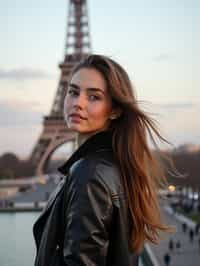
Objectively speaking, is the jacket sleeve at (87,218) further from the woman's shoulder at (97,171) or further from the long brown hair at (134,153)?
the long brown hair at (134,153)

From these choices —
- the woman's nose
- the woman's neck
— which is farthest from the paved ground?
the woman's nose

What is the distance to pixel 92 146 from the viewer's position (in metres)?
1.32

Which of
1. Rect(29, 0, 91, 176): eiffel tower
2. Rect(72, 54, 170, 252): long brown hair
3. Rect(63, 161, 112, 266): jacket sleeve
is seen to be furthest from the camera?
Rect(29, 0, 91, 176): eiffel tower

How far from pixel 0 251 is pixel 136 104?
10.4 metres

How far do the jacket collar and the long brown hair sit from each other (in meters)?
0.02

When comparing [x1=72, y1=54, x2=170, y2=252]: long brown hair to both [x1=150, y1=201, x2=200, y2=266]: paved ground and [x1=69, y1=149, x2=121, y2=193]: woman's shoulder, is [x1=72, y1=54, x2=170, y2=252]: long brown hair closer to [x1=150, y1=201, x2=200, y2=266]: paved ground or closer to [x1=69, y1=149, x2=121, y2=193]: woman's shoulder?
[x1=69, y1=149, x2=121, y2=193]: woman's shoulder

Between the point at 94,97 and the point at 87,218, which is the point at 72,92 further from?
the point at 87,218

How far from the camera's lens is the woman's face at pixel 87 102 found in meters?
1.35

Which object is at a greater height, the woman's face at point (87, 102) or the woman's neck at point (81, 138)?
the woman's face at point (87, 102)

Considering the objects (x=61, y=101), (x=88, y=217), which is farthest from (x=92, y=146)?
(x=61, y=101)

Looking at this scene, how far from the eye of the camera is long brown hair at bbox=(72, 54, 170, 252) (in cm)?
130

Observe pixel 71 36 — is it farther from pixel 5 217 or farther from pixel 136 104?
pixel 136 104

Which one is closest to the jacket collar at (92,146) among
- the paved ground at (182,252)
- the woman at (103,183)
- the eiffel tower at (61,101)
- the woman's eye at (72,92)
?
the woman at (103,183)

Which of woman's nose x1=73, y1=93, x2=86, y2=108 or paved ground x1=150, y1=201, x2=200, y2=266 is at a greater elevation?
woman's nose x1=73, y1=93, x2=86, y2=108
